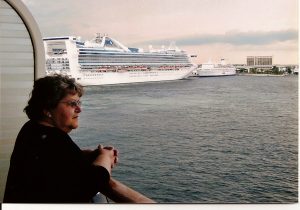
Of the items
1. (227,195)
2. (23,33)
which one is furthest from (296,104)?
(23,33)

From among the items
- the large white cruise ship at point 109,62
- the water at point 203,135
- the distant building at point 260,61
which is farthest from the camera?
the large white cruise ship at point 109,62

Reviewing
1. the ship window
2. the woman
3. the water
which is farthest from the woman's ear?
the ship window

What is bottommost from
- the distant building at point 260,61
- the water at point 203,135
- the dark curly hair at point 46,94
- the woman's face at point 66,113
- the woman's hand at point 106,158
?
the water at point 203,135

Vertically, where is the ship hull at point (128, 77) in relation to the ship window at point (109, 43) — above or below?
below

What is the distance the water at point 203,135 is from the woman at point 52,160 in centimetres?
132

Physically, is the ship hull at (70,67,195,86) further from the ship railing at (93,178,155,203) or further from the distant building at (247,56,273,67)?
the ship railing at (93,178,155,203)

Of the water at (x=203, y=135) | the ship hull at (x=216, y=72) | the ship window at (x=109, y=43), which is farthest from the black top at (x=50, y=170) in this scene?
the ship window at (x=109, y=43)

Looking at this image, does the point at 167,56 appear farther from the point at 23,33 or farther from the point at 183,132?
the point at 23,33

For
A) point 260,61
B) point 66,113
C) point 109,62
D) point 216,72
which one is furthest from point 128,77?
point 66,113

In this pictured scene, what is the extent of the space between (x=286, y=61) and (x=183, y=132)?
95cm

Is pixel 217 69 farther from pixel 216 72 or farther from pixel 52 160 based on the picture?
pixel 52 160

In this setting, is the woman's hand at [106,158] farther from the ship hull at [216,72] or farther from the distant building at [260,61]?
the distant building at [260,61]

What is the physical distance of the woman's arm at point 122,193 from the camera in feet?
3.10

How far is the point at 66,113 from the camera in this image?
3.85ft
